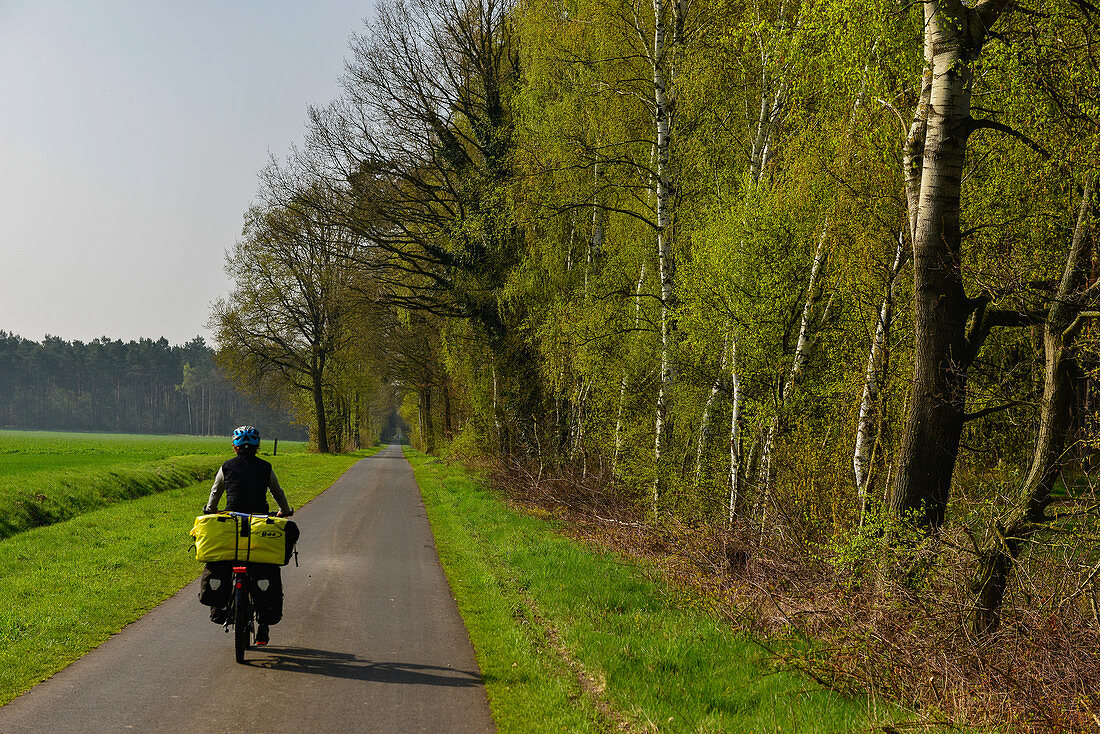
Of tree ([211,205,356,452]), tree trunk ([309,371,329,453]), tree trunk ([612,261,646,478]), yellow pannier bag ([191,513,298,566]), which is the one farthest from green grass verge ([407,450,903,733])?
tree trunk ([309,371,329,453])

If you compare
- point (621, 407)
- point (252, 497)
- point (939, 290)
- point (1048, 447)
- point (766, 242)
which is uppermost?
point (766, 242)

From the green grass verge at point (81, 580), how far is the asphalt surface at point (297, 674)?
1.06ft

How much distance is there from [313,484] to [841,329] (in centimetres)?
2186

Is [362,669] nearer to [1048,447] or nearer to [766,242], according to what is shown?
[1048,447]

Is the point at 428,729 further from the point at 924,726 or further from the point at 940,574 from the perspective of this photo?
the point at 940,574

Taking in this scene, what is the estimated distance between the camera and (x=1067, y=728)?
457cm

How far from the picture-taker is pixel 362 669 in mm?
7020

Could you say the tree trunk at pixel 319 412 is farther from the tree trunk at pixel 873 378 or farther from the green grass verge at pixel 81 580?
the tree trunk at pixel 873 378

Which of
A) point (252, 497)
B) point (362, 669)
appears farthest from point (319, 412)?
point (362, 669)

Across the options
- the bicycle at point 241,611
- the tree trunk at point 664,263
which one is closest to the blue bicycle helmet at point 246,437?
the bicycle at point 241,611

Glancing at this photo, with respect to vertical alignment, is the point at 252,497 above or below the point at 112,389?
below

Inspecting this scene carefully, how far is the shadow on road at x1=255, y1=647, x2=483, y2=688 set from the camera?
266 inches

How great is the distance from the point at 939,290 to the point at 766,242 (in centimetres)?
438

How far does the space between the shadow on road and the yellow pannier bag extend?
984mm
